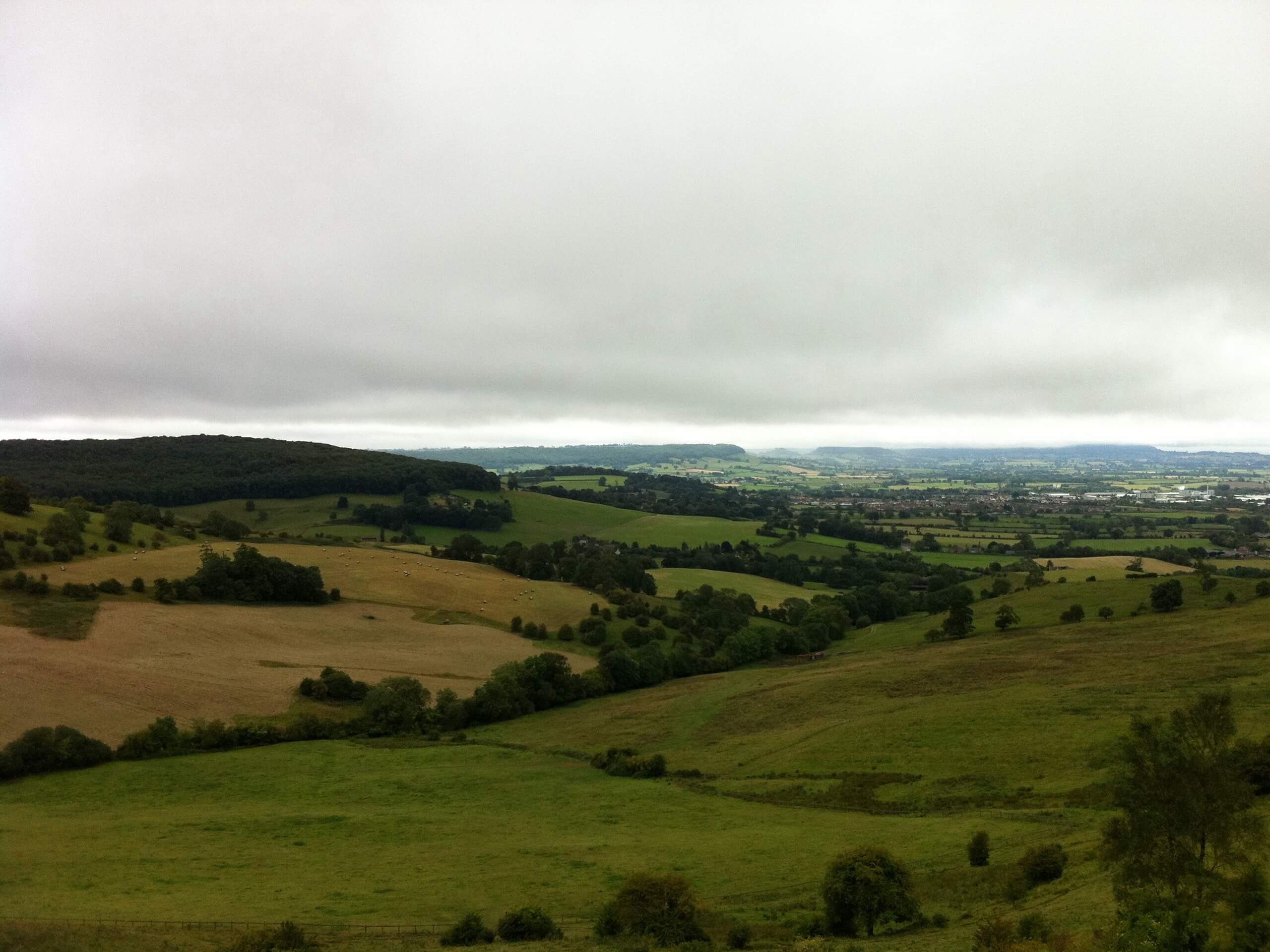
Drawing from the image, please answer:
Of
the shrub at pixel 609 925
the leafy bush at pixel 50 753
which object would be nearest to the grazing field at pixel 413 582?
the leafy bush at pixel 50 753

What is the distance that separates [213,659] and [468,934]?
5915 cm

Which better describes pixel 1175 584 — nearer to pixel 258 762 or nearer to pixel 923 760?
pixel 923 760

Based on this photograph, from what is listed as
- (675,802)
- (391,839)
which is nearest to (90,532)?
(391,839)

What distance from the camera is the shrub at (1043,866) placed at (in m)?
26.6

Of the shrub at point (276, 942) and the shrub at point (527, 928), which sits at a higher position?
the shrub at point (276, 942)

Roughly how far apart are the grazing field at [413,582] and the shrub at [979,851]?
76.1 meters

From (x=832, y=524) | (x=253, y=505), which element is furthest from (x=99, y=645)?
(x=832, y=524)

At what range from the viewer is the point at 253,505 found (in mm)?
166375

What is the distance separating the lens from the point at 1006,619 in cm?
8144

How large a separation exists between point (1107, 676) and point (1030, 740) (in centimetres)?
1453

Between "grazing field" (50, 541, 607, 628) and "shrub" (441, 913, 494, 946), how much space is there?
2833 inches

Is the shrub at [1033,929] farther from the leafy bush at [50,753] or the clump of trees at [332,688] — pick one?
the clump of trees at [332,688]

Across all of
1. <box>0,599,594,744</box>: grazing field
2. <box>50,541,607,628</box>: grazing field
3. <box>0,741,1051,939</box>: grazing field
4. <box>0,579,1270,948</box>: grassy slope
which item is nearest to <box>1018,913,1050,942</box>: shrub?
<box>0,579,1270,948</box>: grassy slope

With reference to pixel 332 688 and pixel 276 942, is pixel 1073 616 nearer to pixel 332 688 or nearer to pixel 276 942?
pixel 332 688
